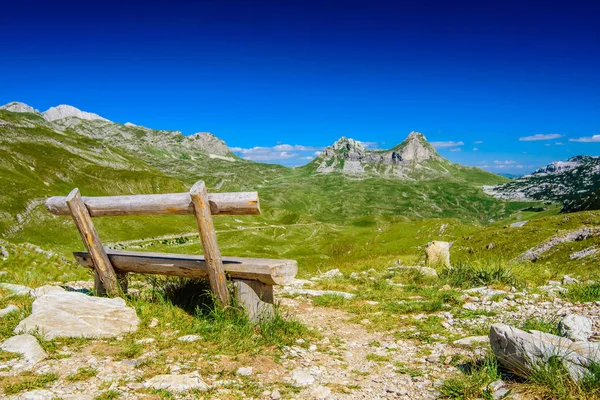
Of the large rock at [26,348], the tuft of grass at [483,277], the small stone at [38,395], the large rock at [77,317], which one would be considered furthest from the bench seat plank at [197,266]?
the tuft of grass at [483,277]

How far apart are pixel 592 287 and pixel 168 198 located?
12.5 meters

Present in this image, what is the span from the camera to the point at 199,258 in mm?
10336

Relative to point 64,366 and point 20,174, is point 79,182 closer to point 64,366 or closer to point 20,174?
point 20,174

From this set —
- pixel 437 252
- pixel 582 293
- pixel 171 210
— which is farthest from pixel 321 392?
pixel 437 252

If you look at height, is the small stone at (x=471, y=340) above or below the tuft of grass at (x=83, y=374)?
below

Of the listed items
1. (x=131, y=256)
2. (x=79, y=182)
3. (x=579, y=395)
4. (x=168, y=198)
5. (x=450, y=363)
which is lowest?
(x=450, y=363)

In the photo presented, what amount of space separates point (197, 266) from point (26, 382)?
14.1ft

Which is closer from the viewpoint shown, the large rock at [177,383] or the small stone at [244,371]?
the large rock at [177,383]

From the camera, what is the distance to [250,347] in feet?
26.5

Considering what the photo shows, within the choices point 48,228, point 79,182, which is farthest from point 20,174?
point 48,228

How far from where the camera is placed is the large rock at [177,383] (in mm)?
6148

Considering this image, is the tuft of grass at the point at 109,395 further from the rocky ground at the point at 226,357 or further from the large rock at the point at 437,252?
the large rock at the point at 437,252

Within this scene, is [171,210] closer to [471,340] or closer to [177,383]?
[177,383]

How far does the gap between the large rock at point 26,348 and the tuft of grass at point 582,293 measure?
1314cm
